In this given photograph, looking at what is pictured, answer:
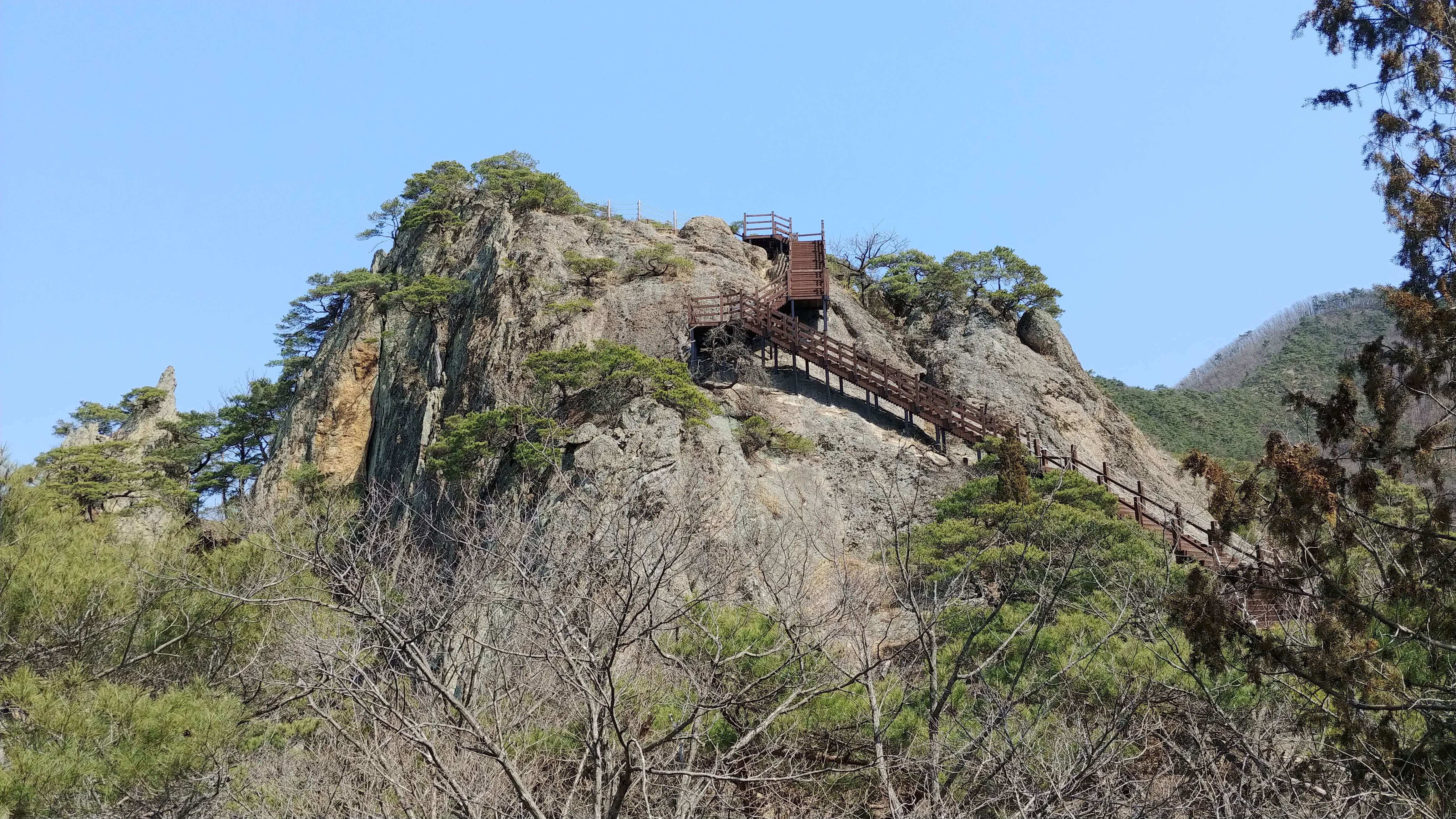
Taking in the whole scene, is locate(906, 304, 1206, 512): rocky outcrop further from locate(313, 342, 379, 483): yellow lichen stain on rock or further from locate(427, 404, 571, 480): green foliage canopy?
locate(313, 342, 379, 483): yellow lichen stain on rock

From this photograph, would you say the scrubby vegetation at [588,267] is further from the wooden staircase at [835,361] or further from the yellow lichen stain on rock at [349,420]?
the yellow lichen stain on rock at [349,420]

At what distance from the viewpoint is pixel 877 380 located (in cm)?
2919

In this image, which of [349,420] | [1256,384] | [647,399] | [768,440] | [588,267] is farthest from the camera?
[1256,384]

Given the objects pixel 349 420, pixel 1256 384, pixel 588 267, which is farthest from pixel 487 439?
pixel 1256 384

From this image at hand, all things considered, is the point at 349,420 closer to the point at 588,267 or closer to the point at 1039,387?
the point at 588,267

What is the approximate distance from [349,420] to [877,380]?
16087 mm

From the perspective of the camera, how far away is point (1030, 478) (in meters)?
23.5

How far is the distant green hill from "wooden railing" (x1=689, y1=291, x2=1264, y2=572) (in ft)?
51.1

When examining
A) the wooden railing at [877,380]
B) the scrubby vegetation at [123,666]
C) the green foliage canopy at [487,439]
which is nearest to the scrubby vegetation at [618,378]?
the green foliage canopy at [487,439]

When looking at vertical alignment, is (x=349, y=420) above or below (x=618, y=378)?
below

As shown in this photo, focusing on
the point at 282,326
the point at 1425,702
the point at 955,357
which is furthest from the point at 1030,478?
the point at 282,326

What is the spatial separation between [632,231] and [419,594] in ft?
73.1

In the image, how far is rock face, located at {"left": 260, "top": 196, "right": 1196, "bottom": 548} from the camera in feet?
82.3

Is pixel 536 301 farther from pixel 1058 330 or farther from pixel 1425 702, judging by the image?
pixel 1425 702
